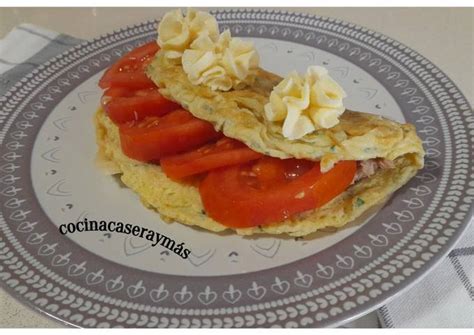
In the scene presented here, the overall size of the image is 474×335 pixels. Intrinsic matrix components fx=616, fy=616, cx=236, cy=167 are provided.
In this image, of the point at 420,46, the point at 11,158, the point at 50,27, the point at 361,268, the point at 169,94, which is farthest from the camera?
the point at 50,27

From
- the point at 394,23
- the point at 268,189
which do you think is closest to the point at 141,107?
the point at 268,189

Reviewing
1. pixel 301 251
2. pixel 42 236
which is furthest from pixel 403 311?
pixel 42 236

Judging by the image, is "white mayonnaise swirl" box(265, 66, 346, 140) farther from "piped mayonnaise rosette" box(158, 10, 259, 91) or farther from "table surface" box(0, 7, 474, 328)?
"table surface" box(0, 7, 474, 328)

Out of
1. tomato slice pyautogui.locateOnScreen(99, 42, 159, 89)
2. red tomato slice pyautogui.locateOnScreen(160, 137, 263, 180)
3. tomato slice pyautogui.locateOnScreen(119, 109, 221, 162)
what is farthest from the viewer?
tomato slice pyautogui.locateOnScreen(99, 42, 159, 89)

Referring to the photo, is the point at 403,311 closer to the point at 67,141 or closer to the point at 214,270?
the point at 214,270

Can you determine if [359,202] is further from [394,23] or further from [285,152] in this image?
[394,23]

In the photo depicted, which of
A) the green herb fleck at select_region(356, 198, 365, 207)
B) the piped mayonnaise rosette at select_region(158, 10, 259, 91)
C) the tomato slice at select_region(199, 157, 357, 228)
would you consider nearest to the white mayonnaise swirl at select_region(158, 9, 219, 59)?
the piped mayonnaise rosette at select_region(158, 10, 259, 91)
